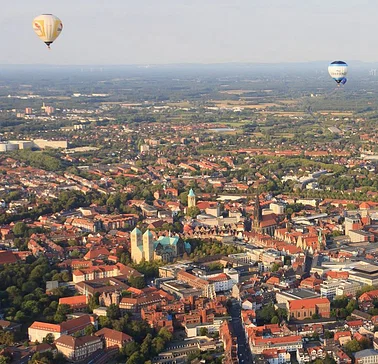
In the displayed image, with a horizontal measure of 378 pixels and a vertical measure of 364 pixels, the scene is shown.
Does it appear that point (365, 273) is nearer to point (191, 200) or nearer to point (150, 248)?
point (150, 248)

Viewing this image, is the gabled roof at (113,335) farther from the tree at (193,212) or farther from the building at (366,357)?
the tree at (193,212)

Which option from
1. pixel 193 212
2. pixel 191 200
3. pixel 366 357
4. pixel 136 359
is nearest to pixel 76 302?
pixel 136 359

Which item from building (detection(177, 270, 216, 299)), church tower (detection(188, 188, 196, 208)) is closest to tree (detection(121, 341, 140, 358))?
building (detection(177, 270, 216, 299))

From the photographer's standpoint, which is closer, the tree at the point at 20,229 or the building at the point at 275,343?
the building at the point at 275,343

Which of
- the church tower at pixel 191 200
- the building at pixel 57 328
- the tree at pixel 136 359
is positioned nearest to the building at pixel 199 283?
the building at pixel 57 328

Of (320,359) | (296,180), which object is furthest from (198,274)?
(296,180)

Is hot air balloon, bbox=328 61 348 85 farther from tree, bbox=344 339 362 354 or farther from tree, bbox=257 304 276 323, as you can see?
tree, bbox=344 339 362 354
